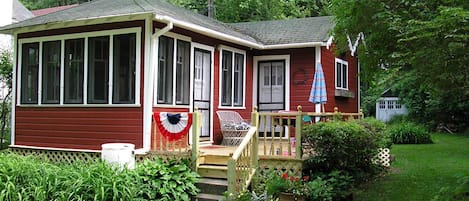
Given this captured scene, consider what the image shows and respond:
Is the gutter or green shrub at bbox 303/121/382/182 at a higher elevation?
the gutter

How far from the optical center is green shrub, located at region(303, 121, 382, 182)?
7562 mm

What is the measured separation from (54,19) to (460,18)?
7.36 metres

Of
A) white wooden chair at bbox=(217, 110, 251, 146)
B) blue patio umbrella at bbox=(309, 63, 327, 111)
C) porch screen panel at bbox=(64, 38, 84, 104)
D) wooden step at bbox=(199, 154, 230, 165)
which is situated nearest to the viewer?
wooden step at bbox=(199, 154, 230, 165)

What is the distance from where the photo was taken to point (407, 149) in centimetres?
1320

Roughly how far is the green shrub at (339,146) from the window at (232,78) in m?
3.26

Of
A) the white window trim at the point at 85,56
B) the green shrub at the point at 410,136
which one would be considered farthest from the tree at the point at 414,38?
the green shrub at the point at 410,136

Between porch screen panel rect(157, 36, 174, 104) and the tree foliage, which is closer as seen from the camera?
porch screen panel rect(157, 36, 174, 104)

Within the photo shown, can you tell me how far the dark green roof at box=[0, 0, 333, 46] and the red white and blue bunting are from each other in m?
1.76

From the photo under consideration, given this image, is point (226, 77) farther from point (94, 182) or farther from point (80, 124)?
point (94, 182)

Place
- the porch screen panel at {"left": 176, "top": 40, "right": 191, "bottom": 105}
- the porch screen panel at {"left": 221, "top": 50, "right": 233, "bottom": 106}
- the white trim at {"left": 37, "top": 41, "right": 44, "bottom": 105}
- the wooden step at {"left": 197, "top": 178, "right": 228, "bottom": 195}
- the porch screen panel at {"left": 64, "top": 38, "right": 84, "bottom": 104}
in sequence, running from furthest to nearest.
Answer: the porch screen panel at {"left": 221, "top": 50, "right": 233, "bottom": 106}
the white trim at {"left": 37, "top": 41, "right": 44, "bottom": 105}
the porch screen panel at {"left": 176, "top": 40, "right": 191, "bottom": 105}
the porch screen panel at {"left": 64, "top": 38, "right": 84, "bottom": 104}
the wooden step at {"left": 197, "top": 178, "right": 228, "bottom": 195}

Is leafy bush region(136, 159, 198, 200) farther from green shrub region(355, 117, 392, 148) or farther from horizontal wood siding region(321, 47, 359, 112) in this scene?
horizontal wood siding region(321, 47, 359, 112)

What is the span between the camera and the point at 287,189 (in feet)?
23.1

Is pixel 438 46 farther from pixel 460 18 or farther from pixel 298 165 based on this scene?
pixel 298 165

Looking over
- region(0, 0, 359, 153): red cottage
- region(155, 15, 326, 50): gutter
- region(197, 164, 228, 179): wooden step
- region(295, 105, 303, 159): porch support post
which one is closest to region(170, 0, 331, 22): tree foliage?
region(155, 15, 326, 50): gutter
